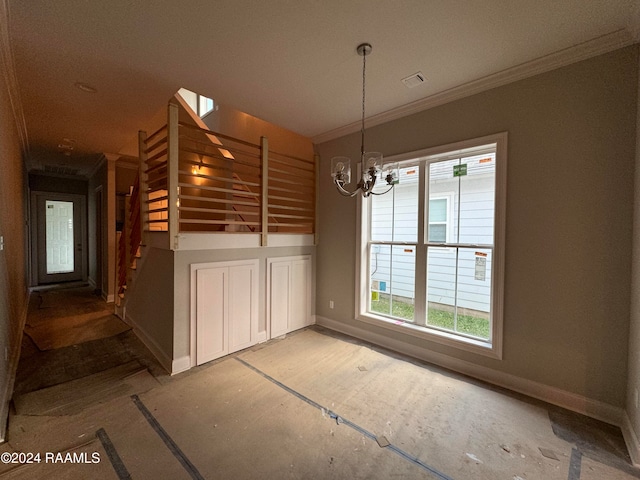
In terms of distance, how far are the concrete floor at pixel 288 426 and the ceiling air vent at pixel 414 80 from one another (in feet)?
9.23

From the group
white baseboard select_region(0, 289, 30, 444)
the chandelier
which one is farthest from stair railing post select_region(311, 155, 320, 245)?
white baseboard select_region(0, 289, 30, 444)

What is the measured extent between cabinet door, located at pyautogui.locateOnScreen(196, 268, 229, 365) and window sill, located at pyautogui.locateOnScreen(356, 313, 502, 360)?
171 cm

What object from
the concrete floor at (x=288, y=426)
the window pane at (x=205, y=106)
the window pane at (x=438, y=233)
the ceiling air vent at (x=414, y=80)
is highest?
the window pane at (x=205, y=106)

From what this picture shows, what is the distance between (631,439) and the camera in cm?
169

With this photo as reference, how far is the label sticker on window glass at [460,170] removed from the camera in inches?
106

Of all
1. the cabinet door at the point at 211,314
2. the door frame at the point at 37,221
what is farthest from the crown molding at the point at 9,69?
the door frame at the point at 37,221

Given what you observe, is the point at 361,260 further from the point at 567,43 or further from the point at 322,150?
the point at 567,43

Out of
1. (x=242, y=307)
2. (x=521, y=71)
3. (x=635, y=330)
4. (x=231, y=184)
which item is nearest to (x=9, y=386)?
(x=242, y=307)

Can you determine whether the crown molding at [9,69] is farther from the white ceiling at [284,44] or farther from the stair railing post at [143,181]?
the stair railing post at [143,181]

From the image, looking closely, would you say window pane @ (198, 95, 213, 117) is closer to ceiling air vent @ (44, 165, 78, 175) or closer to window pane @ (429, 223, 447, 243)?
ceiling air vent @ (44, 165, 78, 175)

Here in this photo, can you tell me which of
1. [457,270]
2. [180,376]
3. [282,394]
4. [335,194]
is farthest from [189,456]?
[335,194]

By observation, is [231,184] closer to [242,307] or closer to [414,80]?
[242,307]

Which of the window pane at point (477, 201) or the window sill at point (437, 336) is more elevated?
the window pane at point (477, 201)

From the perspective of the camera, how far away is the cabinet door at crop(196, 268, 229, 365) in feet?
8.77
